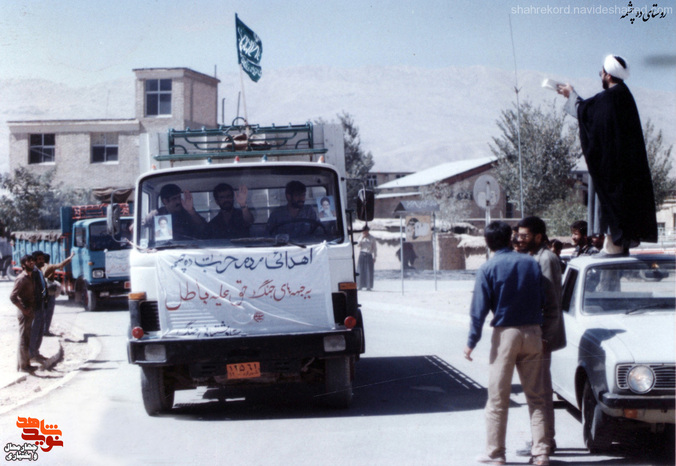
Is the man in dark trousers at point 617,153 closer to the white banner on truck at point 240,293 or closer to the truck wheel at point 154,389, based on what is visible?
the white banner on truck at point 240,293

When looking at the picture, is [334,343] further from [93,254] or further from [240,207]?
[93,254]

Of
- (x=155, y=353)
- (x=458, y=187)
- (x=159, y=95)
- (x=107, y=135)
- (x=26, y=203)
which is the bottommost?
(x=155, y=353)

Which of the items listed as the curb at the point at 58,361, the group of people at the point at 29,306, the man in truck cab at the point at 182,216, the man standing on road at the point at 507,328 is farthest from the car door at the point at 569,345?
the group of people at the point at 29,306

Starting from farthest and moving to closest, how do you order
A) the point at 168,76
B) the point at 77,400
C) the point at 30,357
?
the point at 168,76 < the point at 30,357 < the point at 77,400

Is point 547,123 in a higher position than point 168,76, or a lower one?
lower

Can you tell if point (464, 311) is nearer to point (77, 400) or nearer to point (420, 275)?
point (77, 400)

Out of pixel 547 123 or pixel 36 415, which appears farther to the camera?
pixel 547 123

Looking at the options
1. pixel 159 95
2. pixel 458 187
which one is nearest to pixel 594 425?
pixel 159 95

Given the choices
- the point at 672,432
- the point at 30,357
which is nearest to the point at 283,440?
the point at 672,432

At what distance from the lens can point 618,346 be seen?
A: 600 cm

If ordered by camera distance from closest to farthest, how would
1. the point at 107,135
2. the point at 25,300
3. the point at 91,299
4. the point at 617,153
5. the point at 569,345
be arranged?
the point at 617,153, the point at 569,345, the point at 25,300, the point at 91,299, the point at 107,135

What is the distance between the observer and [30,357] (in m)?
11.3

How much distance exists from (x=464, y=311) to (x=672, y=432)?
11990 mm

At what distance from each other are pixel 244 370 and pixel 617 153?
3833 mm
